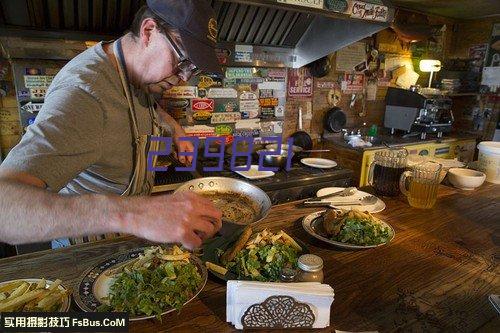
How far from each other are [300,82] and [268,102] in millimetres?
527

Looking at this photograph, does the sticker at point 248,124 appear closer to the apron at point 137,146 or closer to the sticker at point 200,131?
the sticker at point 200,131

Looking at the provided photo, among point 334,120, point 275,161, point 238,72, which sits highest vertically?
point 238,72

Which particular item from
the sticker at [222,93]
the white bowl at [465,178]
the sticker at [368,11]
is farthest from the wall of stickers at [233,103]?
the white bowl at [465,178]

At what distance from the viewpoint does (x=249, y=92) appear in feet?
12.1

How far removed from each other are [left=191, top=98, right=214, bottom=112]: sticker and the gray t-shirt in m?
1.60

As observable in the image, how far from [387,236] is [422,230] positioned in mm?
260

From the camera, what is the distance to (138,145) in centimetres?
164

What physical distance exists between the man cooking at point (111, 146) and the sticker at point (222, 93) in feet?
5.41

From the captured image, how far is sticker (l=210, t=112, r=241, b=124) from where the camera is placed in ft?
11.6

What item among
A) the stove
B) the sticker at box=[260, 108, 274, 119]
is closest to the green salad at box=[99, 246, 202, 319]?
the stove

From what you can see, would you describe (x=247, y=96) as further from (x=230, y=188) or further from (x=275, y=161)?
(x=230, y=188)

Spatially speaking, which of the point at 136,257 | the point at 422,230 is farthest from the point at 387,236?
the point at 136,257

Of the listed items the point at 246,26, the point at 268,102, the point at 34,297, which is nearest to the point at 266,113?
the point at 268,102

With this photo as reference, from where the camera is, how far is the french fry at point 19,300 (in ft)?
2.76
